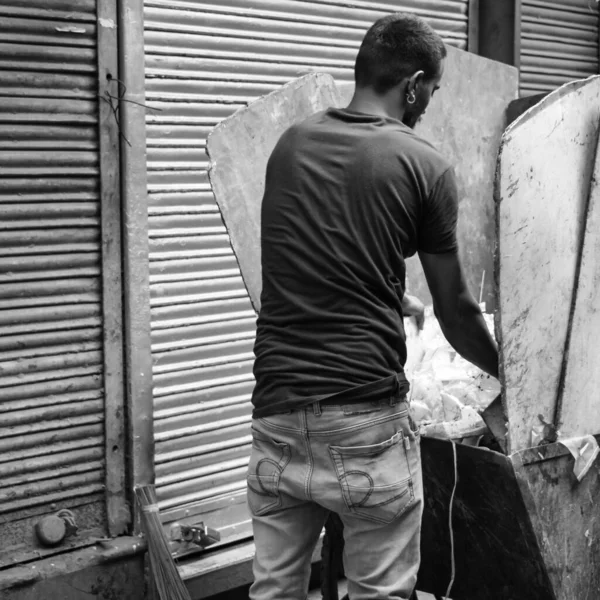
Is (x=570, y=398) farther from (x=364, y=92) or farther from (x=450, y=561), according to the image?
(x=364, y=92)

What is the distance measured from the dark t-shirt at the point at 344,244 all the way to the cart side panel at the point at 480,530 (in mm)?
443

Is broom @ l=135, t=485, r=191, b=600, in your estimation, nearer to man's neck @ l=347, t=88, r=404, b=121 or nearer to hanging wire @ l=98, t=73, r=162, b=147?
hanging wire @ l=98, t=73, r=162, b=147

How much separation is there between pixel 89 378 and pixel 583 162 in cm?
206

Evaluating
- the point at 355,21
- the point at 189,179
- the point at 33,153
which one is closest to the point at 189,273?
the point at 189,179

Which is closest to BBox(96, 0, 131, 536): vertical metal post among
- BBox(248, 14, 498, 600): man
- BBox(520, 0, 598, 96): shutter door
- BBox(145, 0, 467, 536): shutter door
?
BBox(145, 0, 467, 536): shutter door

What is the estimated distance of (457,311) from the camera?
250cm

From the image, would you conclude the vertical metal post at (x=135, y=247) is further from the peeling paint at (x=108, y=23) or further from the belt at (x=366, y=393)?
the belt at (x=366, y=393)

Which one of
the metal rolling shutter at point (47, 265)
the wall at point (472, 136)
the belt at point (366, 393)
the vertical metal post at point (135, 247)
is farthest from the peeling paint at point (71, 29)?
the belt at point (366, 393)

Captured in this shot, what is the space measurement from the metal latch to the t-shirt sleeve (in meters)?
1.96

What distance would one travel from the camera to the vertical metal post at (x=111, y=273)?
12.0 feet

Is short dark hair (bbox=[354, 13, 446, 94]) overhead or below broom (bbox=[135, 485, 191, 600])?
overhead

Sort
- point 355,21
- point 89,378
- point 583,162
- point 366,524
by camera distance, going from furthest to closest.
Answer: point 355,21, point 89,378, point 583,162, point 366,524

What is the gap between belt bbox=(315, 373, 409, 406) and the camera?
2.31 m

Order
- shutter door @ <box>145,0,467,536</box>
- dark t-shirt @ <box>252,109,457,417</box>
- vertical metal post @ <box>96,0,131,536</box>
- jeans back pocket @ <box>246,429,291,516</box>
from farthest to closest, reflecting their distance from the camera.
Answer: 1. shutter door @ <box>145,0,467,536</box>
2. vertical metal post @ <box>96,0,131,536</box>
3. jeans back pocket @ <box>246,429,291,516</box>
4. dark t-shirt @ <box>252,109,457,417</box>
